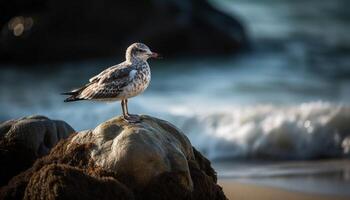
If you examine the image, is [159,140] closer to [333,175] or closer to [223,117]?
[333,175]

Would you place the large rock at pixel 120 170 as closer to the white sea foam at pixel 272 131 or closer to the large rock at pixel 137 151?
the large rock at pixel 137 151

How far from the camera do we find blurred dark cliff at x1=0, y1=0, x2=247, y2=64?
56.9 ft

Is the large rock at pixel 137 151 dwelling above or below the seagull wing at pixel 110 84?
below

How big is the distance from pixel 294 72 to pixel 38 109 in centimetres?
587

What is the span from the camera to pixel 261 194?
9.33 m

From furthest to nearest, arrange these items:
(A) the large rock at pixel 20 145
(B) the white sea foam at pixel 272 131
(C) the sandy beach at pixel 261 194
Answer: (B) the white sea foam at pixel 272 131 → (C) the sandy beach at pixel 261 194 → (A) the large rock at pixel 20 145

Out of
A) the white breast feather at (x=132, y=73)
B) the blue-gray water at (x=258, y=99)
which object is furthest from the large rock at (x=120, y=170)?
the blue-gray water at (x=258, y=99)

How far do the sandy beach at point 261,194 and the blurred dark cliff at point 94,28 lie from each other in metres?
8.02

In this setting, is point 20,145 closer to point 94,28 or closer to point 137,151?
point 137,151

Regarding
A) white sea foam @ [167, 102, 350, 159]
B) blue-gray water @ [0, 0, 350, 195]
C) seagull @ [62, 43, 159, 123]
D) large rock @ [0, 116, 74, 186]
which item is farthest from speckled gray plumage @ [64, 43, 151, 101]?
white sea foam @ [167, 102, 350, 159]

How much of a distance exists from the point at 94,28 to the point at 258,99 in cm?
453

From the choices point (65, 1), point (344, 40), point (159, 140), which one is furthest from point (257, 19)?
point (159, 140)

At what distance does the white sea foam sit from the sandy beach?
6.94 ft

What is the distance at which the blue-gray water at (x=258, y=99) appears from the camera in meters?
11.7
